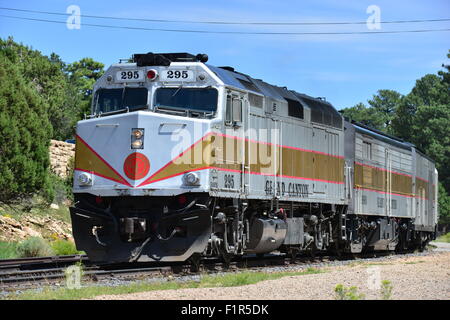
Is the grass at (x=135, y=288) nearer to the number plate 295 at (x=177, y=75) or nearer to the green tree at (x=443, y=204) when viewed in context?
the number plate 295 at (x=177, y=75)

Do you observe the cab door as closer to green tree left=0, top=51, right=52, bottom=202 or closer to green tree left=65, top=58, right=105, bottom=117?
green tree left=0, top=51, right=52, bottom=202

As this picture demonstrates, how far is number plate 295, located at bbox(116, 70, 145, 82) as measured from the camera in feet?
57.0

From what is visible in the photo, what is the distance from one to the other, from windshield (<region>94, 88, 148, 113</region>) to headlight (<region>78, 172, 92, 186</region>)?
1.69 m

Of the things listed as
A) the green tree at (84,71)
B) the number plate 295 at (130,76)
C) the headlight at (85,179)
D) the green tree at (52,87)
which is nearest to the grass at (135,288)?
the headlight at (85,179)

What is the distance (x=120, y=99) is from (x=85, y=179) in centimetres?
213

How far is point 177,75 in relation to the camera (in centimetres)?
1722

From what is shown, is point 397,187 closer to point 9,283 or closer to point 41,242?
point 41,242

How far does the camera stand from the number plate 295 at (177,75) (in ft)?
56.4

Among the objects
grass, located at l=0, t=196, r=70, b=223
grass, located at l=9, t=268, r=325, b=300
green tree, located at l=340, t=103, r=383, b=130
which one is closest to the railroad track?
grass, located at l=9, t=268, r=325, b=300

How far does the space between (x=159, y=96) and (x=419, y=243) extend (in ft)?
71.9

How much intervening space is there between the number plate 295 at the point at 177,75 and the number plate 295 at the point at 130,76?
0.55m

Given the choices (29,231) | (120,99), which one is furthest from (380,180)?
(29,231)

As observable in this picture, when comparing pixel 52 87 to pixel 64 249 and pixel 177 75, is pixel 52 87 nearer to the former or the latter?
pixel 64 249
